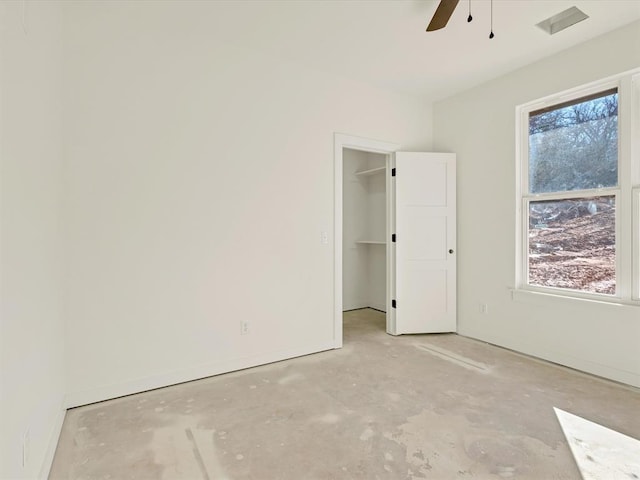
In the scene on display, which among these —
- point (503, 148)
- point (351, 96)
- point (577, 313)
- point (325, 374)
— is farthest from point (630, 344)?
point (351, 96)

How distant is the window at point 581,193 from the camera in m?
2.66

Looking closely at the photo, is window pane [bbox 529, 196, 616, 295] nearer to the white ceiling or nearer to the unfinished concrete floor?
the unfinished concrete floor

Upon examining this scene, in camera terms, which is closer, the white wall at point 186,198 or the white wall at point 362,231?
the white wall at point 186,198

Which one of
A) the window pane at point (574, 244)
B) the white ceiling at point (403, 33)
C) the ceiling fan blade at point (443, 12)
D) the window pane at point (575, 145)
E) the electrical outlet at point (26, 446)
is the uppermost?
the white ceiling at point (403, 33)

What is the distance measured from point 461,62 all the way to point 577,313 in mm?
2483

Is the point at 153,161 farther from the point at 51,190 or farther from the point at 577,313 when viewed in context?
the point at 577,313

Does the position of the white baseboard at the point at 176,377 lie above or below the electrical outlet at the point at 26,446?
below

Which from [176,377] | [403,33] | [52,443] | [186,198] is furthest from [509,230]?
[52,443]

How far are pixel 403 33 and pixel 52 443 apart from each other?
3539 millimetres

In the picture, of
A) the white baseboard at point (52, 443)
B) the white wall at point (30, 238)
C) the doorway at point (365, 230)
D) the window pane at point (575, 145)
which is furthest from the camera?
the doorway at point (365, 230)

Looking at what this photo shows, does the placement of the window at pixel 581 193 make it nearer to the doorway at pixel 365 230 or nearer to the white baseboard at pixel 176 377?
the doorway at pixel 365 230

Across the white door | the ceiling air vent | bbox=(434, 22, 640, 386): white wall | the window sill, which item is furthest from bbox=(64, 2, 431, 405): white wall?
the window sill

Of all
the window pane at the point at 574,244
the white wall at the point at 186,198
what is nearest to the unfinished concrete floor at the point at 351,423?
the white wall at the point at 186,198

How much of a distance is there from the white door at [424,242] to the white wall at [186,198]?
2.99ft
